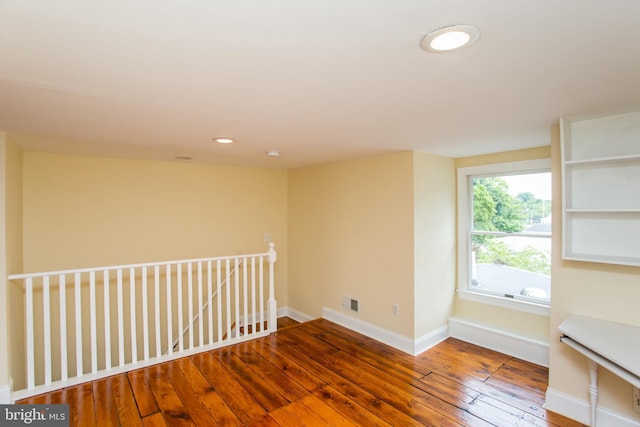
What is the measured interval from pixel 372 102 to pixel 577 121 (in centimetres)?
160

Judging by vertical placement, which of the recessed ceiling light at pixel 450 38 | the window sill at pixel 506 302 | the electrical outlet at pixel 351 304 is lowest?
the electrical outlet at pixel 351 304

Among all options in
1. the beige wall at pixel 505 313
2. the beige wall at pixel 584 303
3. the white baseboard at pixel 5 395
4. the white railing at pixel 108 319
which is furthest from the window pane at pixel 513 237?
the white baseboard at pixel 5 395

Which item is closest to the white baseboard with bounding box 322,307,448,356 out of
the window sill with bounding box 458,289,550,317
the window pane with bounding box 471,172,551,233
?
the window sill with bounding box 458,289,550,317

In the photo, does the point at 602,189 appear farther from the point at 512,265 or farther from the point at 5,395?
the point at 5,395

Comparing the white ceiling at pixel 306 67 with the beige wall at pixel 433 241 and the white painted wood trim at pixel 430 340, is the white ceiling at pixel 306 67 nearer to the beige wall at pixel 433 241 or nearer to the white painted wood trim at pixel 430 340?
the beige wall at pixel 433 241

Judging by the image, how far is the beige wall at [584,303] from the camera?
2.13m

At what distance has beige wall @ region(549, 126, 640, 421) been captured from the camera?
83.9 inches

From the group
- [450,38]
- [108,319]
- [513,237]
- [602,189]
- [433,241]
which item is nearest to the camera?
[450,38]

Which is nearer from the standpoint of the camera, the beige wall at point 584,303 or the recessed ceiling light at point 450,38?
the recessed ceiling light at point 450,38

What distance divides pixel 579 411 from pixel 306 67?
298 centimetres

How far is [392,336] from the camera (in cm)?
356

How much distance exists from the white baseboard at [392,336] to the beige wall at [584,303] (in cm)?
120

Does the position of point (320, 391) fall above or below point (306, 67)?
below

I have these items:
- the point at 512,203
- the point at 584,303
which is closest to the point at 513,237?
the point at 512,203
